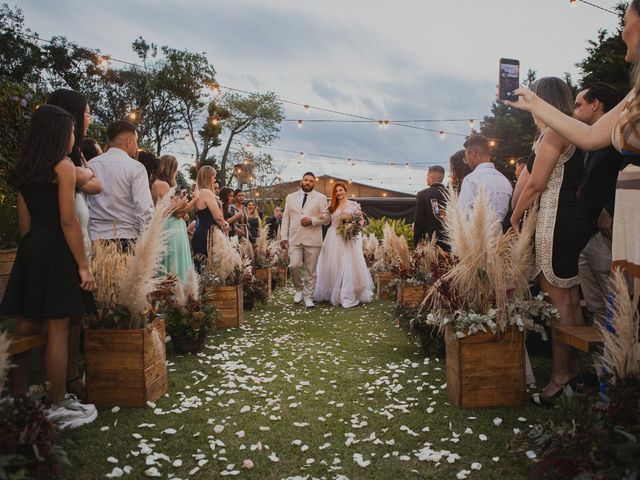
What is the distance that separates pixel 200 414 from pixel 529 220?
2.15 metres

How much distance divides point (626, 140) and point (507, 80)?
24.4 inches

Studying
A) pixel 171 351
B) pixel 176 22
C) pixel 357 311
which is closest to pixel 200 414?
pixel 171 351

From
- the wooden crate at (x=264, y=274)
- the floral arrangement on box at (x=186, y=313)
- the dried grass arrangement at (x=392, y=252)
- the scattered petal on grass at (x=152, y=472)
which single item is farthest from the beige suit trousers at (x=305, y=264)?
the scattered petal on grass at (x=152, y=472)

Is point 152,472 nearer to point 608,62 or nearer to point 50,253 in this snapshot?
point 50,253

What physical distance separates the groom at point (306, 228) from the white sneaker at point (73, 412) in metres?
4.45

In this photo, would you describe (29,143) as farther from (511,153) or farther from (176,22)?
(511,153)

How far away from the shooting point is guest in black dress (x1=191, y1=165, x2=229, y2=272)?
18.5 feet

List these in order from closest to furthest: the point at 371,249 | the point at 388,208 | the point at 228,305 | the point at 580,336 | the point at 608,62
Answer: the point at 580,336, the point at 228,305, the point at 608,62, the point at 371,249, the point at 388,208

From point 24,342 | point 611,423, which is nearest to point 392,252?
point 24,342

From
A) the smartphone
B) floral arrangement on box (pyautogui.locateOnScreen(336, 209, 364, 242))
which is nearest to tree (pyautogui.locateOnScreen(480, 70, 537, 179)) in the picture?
floral arrangement on box (pyautogui.locateOnScreen(336, 209, 364, 242))

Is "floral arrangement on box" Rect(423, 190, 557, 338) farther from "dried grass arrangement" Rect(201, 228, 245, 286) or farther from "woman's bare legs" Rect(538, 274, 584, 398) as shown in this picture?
"dried grass arrangement" Rect(201, 228, 245, 286)

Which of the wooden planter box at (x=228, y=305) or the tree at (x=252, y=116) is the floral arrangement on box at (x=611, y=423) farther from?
the tree at (x=252, y=116)

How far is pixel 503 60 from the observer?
2.17m

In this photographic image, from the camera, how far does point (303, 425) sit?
2605mm
